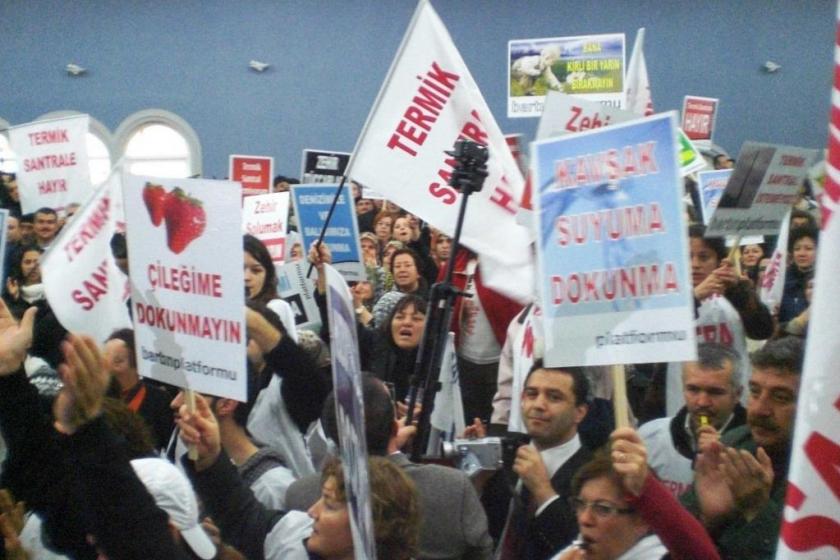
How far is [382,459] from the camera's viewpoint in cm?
285

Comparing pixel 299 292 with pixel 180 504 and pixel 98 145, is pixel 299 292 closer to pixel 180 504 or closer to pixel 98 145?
pixel 180 504

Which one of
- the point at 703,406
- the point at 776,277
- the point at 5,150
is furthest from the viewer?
the point at 5,150

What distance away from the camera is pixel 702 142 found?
11.1m

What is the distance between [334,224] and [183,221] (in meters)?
3.73

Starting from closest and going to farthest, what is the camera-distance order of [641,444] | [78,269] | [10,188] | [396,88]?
[641,444], [78,269], [396,88], [10,188]

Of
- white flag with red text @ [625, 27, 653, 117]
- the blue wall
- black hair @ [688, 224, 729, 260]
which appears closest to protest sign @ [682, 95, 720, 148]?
white flag with red text @ [625, 27, 653, 117]

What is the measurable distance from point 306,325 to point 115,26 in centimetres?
1399

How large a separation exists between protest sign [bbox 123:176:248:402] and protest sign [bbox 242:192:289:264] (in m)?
4.00

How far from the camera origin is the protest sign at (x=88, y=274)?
405cm

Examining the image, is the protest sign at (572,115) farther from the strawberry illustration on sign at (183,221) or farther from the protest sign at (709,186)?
the protest sign at (709,186)

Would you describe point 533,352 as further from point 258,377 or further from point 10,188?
point 10,188

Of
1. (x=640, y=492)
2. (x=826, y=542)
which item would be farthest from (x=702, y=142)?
(x=826, y=542)

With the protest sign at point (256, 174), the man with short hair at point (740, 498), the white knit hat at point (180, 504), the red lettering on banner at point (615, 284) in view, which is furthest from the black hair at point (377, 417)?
the protest sign at point (256, 174)

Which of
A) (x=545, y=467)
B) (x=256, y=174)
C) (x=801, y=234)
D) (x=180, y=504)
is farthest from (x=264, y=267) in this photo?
(x=256, y=174)
